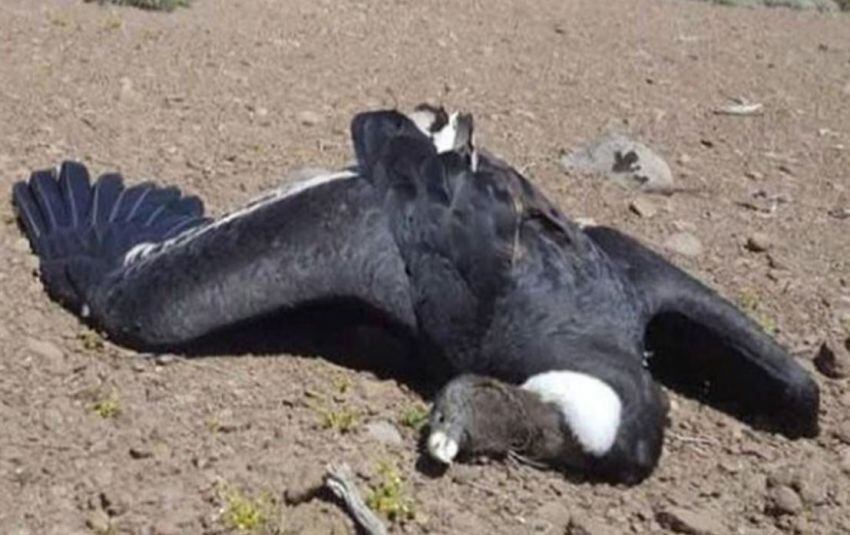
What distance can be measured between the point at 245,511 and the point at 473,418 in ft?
2.36

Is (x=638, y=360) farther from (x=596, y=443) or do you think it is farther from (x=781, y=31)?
(x=781, y=31)

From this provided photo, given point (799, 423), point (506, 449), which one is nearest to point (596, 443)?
point (506, 449)

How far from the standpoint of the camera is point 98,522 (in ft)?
17.1

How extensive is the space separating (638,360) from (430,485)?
0.91 m

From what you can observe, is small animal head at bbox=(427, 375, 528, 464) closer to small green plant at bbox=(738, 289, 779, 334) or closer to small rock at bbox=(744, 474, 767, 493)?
small rock at bbox=(744, 474, 767, 493)

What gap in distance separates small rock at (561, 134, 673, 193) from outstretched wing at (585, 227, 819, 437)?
200 centimetres

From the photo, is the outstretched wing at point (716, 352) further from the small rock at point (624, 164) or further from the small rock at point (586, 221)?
the small rock at point (624, 164)

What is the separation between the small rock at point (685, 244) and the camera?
7852mm

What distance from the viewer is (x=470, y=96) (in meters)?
10.2

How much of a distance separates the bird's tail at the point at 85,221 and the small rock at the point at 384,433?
1.30 m

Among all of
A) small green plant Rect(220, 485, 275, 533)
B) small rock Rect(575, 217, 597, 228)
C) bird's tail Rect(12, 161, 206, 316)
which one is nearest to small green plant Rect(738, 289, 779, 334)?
small rock Rect(575, 217, 597, 228)

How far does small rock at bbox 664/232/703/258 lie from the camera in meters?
7.85

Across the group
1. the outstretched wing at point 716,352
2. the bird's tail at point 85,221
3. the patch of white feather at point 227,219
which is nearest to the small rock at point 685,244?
the outstretched wing at point 716,352

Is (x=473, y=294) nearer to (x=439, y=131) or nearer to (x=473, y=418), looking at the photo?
(x=473, y=418)
